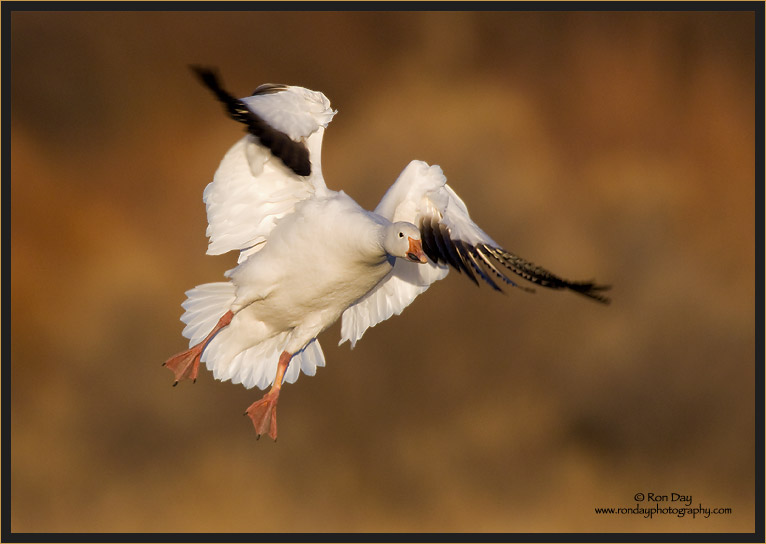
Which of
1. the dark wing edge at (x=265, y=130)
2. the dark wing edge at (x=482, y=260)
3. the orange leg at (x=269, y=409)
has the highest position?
the dark wing edge at (x=265, y=130)

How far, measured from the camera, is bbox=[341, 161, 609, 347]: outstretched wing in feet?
19.5

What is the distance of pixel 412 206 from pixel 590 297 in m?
1.06

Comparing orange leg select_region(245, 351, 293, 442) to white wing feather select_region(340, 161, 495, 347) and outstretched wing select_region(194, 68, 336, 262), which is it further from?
white wing feather select_region(340, 161, 495, 347)

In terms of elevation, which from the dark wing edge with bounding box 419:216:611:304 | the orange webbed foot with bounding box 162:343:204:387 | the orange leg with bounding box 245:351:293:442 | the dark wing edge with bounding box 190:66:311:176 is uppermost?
the dark wing edge with bounding box 190:66:311:176

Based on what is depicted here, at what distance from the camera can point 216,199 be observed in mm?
6465

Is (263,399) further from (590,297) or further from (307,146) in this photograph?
(590,297)

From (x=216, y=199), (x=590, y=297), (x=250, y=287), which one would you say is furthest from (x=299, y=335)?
(x=590, y=297)

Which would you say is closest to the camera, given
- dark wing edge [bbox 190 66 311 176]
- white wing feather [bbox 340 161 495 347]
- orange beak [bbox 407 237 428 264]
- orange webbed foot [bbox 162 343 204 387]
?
dark wing edge [bbox 190 66 311 176]

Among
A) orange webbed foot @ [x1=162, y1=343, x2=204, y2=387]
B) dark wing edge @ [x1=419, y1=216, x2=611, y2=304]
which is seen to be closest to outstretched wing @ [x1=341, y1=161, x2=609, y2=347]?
dark wing edge @ [x1=419, y1=216, x2=611, y2=304]

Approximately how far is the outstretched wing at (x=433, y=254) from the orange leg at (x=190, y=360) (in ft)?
2.21

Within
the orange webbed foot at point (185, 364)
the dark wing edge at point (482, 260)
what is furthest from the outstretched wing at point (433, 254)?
the orange webbed foot at point (185, 364)

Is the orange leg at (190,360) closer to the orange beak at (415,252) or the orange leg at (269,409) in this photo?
the orange leg at (269,409)

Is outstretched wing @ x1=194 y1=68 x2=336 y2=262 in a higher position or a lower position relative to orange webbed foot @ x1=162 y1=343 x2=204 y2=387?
higher

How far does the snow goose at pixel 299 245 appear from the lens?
607 centimetres
